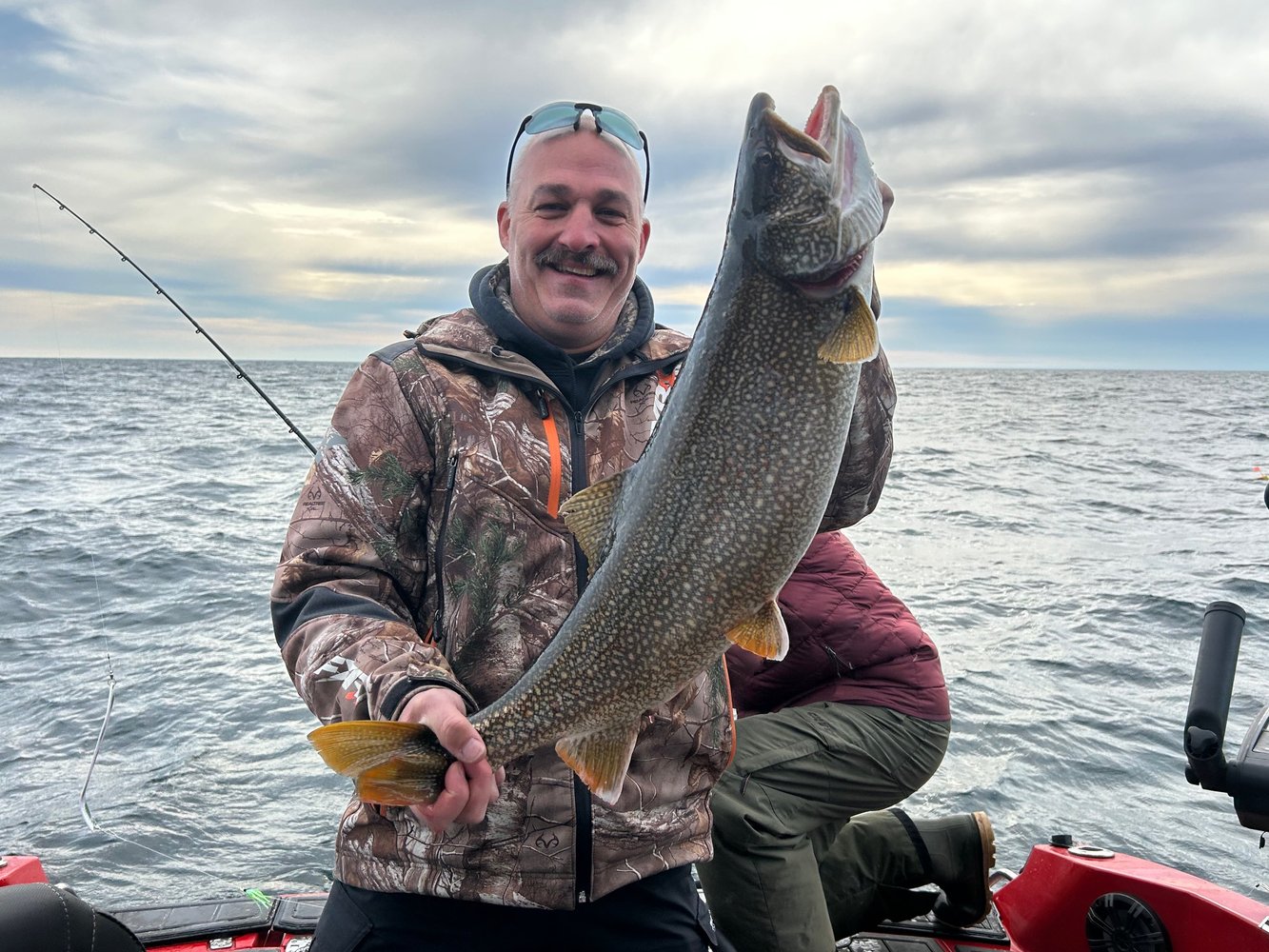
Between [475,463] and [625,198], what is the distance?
1.03 m

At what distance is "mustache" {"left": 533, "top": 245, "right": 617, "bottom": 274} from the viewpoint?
121 inches

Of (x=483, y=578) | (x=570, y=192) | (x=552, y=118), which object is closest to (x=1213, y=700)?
(x=483, y=578)

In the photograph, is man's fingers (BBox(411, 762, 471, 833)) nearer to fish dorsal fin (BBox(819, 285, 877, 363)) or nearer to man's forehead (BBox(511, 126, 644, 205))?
fish dorsal fin (BBox(819, 285, 877, 363))

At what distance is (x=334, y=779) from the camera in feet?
28.0

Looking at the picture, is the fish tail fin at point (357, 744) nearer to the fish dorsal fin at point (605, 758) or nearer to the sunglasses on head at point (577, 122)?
the fish dorsal fin at point (605, 758)

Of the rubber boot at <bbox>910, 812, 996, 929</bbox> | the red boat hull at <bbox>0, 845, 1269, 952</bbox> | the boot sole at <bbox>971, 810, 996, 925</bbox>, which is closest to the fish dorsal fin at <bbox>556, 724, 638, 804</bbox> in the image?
the red boat hull at <bbox>0, 845, 1269, 952</bbox>

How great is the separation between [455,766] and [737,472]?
3.43ft

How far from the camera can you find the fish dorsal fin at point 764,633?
2596mm

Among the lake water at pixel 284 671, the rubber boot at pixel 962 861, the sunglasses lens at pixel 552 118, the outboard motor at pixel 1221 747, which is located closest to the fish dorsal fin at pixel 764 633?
the outboard motor at pixel 1221 747

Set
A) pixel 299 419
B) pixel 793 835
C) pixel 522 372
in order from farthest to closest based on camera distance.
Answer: pixel 299 419 < pixel 793 835 < pixel 522 372

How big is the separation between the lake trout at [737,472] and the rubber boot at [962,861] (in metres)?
2.55

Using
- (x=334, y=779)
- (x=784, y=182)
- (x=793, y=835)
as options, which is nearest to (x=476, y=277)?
(x=784, y=182)

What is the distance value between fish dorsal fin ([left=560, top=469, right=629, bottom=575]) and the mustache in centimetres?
81

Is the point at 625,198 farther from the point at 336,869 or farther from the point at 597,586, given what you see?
the point at 336,869
